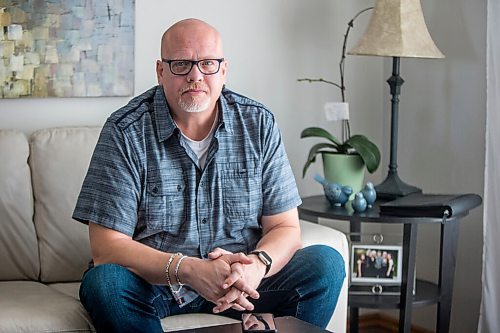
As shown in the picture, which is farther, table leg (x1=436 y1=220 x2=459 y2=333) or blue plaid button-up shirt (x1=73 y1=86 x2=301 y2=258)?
table leg (x1=436 y1=220 x2=459 y2=333)

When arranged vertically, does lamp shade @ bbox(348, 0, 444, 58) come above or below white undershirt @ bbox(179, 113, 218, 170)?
above

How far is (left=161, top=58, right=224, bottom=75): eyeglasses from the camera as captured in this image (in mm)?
2562

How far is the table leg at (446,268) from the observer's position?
3121mm

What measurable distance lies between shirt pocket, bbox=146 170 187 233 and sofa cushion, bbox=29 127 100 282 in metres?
0.43

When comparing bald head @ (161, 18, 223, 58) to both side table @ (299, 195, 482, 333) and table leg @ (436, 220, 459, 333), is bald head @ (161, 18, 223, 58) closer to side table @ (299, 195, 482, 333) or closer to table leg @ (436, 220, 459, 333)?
side table @ (299, 195, 482, 333)

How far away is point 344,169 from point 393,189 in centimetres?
19

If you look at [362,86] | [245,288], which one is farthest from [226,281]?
[362,86]

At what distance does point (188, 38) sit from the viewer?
2566 millimetres

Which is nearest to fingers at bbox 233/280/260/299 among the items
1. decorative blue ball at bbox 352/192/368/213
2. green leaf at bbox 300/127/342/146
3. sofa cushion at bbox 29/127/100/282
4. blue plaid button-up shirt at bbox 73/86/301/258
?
blue plaid button-up shirt at bbox 73/86/301/258

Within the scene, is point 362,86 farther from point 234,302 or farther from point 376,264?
point 234,302

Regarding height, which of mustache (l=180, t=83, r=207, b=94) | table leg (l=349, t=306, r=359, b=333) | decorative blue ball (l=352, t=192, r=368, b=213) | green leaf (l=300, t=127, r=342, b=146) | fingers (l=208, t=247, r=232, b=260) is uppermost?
mustache (l=180, t=83, r=207, b=94)

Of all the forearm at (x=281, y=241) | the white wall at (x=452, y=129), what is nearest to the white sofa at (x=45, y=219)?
the forearm at (x=281, y=241)

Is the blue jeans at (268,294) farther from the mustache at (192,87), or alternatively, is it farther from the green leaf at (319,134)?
the green leaf at (319,134)

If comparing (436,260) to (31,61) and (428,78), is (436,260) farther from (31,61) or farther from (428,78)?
(31,61)
